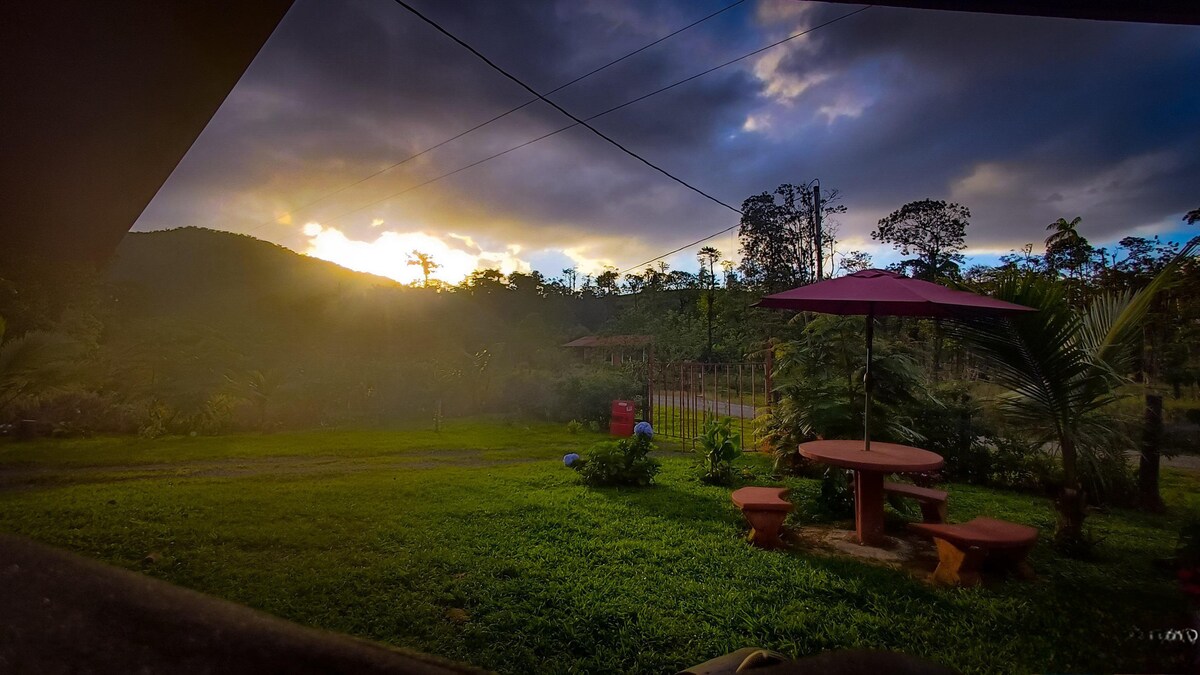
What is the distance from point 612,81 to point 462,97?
178 centimetres

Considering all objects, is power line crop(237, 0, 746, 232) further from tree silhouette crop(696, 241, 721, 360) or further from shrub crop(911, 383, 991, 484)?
tree silhouette crop(696, 241, 721, 360)

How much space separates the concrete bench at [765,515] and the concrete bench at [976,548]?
0.81 meters

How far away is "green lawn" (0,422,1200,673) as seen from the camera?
7.32ft

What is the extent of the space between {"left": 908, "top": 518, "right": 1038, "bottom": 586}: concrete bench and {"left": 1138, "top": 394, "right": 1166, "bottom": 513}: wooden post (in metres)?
2.90

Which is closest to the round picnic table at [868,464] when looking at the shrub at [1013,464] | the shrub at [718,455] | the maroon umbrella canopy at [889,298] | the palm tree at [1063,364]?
the palm tree at [1063,364]

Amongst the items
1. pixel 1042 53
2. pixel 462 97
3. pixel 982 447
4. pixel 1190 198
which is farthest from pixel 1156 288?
pixel 462 97

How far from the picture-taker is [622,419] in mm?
9438

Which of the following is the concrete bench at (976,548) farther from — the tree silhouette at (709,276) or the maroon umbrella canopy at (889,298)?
the tree silhouette at (709,276)

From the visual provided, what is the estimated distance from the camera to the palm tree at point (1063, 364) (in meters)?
3.35

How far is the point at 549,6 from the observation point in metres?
3.79

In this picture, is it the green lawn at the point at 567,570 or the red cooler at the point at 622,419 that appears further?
the red cooler at the point at 622,419

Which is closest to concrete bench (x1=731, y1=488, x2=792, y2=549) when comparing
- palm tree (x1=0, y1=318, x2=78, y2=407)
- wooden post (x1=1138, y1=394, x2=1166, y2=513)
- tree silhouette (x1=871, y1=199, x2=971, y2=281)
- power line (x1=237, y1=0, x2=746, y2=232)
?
wooden post (x1=1138, y1=394, x2=1166, y2=513)

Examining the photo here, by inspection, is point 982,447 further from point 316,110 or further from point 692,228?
point 316,110

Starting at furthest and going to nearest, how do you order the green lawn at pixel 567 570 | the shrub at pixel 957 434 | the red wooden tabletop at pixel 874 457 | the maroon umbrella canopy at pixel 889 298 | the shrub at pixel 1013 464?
1. the shrub at pixel 957 434
2. the shrub at pixel 1013 464
3. the red wooden tabletop at pixel 874 457
4. the maroon umbrella canopy at pixel 889 298
5. the green lawn at pixel 567 570
